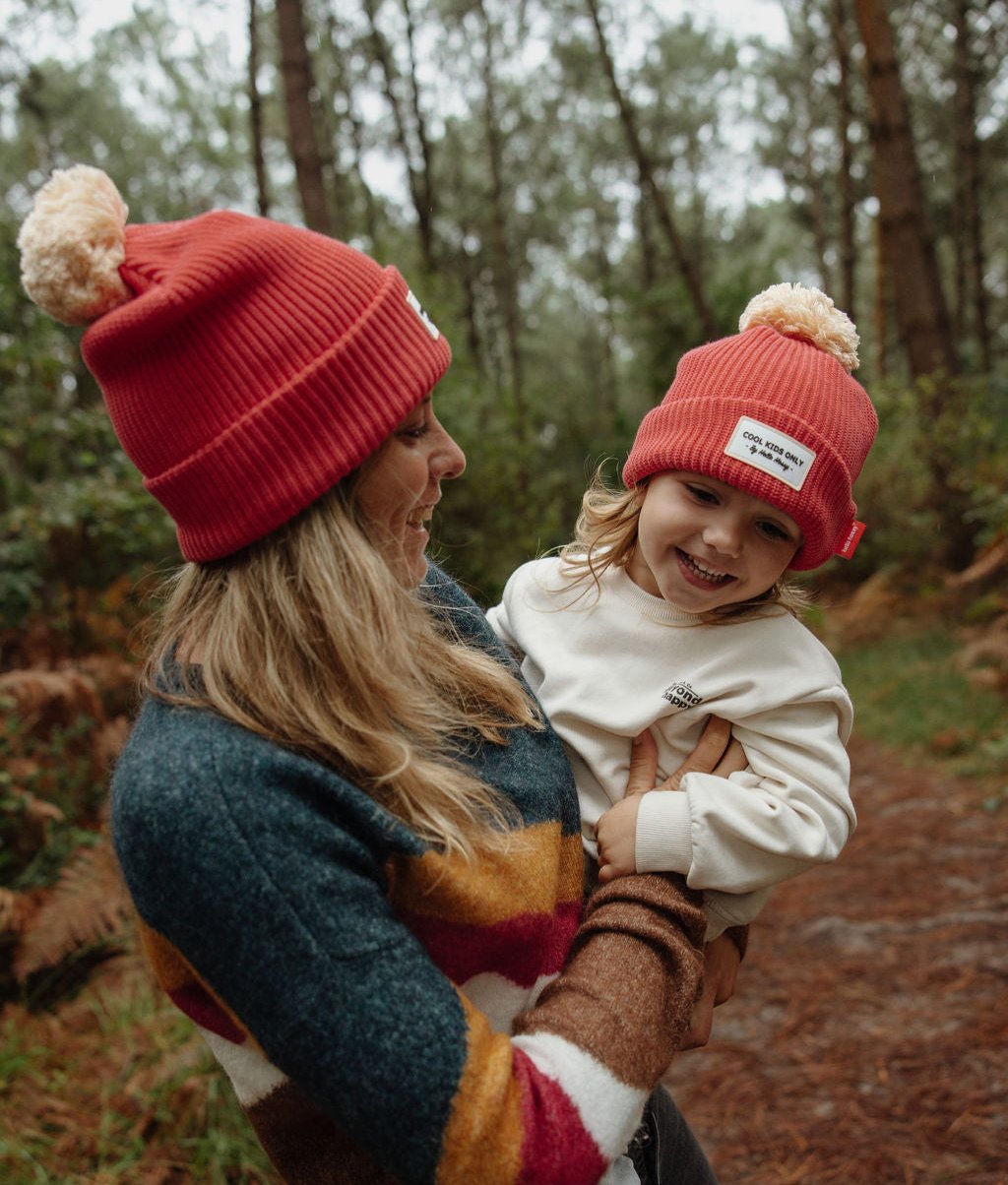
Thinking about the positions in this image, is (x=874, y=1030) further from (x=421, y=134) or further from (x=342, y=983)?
(x=421, y=134)

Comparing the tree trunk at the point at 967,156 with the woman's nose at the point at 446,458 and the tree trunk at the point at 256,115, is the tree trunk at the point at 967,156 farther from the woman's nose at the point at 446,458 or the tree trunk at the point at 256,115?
the woman's nose at the point at 446,458

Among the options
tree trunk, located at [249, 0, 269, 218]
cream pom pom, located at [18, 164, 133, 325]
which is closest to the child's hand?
cream pom pom, located at [18, 164, 133, 325]

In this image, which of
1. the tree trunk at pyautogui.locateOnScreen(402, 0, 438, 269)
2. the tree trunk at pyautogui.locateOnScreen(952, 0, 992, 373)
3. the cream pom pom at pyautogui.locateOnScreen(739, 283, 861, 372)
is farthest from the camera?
the tree trunk at pyautogui.locateOnScreen(952, 0, 992, 373)

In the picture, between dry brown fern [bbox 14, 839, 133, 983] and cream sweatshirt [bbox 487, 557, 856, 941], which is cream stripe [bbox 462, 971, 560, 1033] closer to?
cream sweatshirt [bbox 487, 557, 856, 941]

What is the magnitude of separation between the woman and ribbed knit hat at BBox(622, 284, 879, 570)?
0.54m

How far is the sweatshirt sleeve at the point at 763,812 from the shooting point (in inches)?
62.9

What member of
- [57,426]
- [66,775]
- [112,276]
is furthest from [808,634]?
[57,426]

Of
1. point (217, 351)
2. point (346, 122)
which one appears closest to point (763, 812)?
point (217, 351)

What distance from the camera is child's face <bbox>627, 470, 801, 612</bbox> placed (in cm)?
179

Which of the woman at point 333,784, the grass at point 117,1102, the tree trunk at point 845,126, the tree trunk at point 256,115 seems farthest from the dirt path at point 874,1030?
the tree trunk at point 845,126

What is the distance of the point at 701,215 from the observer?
85.9ft

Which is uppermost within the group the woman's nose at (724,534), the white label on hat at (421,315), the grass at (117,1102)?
the white label on hat at (421,315)

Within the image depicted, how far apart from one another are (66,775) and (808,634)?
4.23 metres

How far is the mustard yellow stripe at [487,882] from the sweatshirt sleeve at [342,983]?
6 cm
